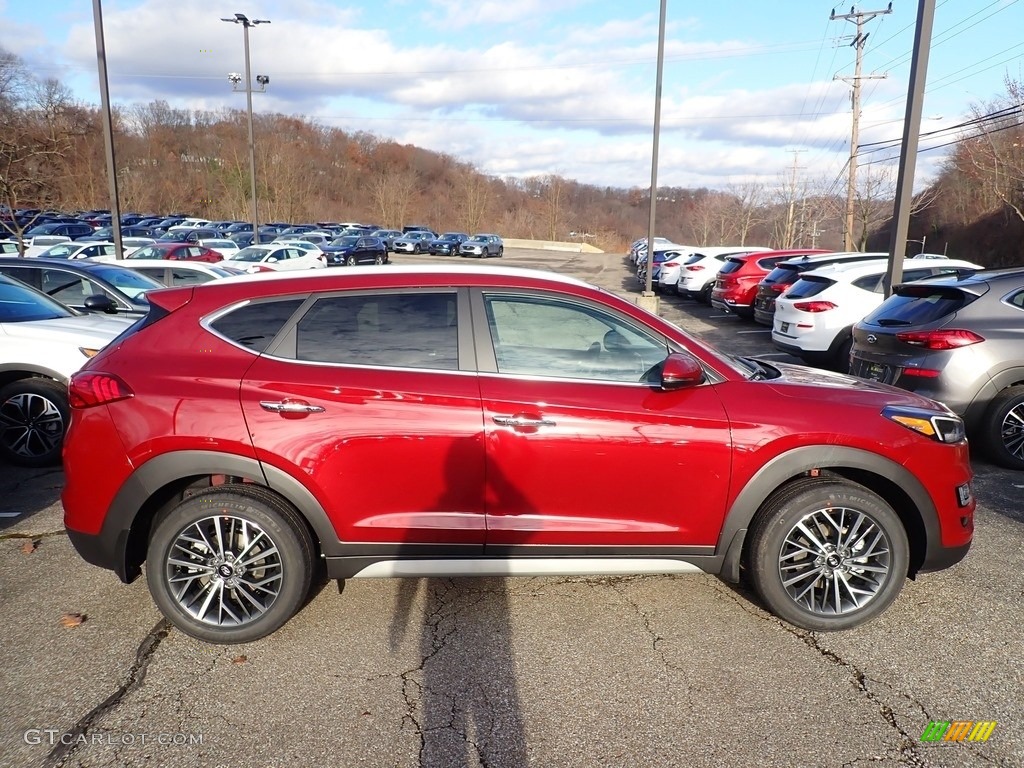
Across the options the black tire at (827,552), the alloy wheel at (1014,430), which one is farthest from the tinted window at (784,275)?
the black tire at (827,552)

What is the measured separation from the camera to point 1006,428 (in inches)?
230

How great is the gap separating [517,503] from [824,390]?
164 centimetres

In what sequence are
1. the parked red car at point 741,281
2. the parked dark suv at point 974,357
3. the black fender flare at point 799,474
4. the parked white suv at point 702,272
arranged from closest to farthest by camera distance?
the black fender flare at point 799,474 < the parked dark suv at point 974,357 < the parked red car at point 741,281 < the parked white suv at point 702,272

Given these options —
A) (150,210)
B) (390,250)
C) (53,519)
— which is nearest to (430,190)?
(150,210)

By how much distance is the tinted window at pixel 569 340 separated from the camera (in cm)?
340

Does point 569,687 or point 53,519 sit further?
point 53,519

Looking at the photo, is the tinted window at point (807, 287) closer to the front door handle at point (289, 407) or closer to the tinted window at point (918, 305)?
the tinted window at point (918, 305)

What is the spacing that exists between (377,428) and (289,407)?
0.41m

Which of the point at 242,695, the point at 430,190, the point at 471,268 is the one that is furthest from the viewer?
the point at 430,190

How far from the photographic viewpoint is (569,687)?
302cm

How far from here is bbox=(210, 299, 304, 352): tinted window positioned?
3374mm

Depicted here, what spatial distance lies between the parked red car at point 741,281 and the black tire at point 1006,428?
32.8ft

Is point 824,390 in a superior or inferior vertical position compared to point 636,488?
superior

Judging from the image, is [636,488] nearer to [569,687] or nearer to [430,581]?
[569,687]
